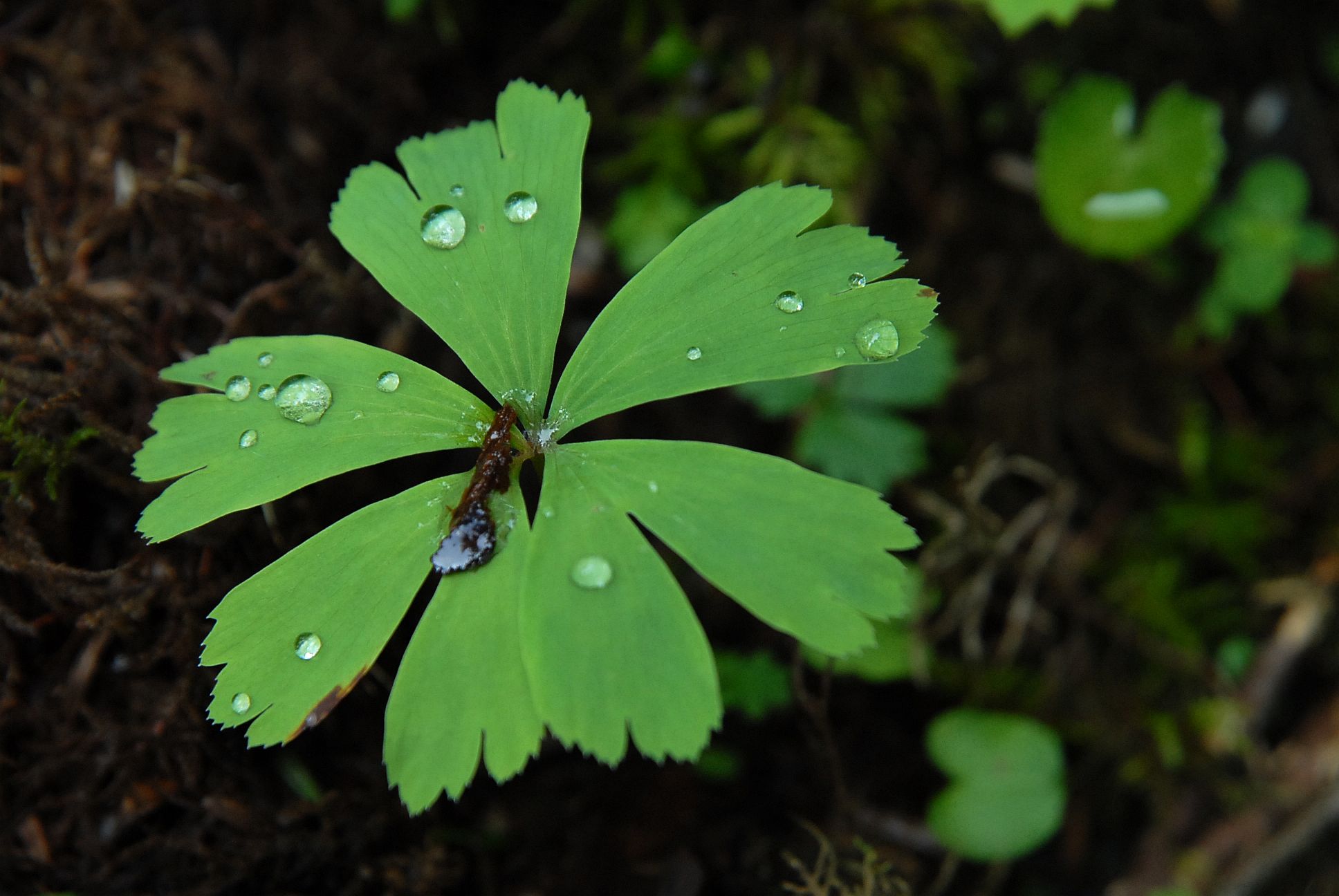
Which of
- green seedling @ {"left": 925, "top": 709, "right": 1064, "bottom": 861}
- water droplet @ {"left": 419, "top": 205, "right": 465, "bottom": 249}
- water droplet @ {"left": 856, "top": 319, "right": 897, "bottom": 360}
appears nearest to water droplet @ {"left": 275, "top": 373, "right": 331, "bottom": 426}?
water droplet @ {"left": 419, "top": 205, "right": 465, "bottom": 249}

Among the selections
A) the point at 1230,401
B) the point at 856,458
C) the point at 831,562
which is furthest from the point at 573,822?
the point at 1230,401

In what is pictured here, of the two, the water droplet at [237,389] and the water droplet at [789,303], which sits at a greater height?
the water droplet at [789,303]

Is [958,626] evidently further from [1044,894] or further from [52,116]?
[52,116]

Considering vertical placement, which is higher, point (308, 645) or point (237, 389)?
point (237, 389)

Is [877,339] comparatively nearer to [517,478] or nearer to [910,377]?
[517,478]

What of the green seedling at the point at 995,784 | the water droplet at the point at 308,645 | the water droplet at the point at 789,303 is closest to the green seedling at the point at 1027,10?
the water droplet at the point at 789,303

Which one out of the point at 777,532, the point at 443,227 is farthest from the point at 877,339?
the point at 443,227

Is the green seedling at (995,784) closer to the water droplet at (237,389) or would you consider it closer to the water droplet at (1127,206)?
the water droplet at (1127,206)
